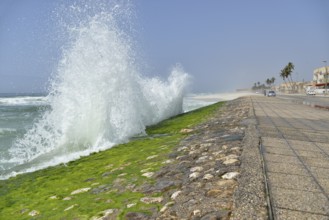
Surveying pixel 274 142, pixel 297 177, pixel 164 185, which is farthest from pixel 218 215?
pixel 274 142

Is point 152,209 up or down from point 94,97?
down

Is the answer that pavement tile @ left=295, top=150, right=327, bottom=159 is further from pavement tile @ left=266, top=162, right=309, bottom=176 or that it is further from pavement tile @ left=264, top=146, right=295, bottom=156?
pavement tile @ left=266, top=162, right=309, bottom=176

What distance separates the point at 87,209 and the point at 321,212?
7.83ft

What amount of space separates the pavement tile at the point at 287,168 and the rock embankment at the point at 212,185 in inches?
6.9

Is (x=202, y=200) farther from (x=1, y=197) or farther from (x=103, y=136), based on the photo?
(x=103, y=136)

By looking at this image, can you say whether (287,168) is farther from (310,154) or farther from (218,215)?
(218,215)

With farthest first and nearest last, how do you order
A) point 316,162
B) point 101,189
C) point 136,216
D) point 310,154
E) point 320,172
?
1. point 310,154
2. point 316,162
3. point 101,189
4. point 320,172
5. point 136,216

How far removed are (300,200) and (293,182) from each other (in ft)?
1.93

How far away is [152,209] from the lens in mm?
3221

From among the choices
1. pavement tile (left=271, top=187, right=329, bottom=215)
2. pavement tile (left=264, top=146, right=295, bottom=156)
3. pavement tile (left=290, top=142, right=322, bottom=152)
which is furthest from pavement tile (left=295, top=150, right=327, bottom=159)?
pavement tile (left=271, top=187, right=329, bottom=215)

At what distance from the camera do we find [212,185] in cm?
348

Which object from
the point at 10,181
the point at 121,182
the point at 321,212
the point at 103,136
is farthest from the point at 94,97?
the point at 321,212

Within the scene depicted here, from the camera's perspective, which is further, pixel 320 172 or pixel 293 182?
pixel 320 172

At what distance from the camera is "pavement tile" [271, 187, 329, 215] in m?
2.78
